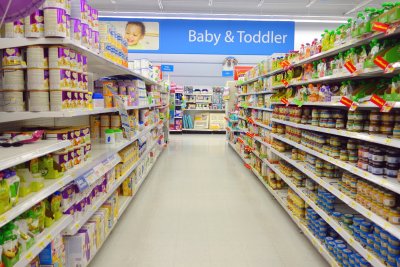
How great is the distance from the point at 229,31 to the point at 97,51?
663 cm

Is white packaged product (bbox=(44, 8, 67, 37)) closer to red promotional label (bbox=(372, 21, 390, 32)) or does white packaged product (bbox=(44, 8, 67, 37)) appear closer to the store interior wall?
red promotional label (bbox=(372, 21, 390, 32))

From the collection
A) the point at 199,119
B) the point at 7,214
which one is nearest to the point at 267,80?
the point at 7,214

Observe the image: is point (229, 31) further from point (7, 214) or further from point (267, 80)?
point (7, 214)

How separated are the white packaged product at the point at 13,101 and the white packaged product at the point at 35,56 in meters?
0.21

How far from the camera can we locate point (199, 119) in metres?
14.9

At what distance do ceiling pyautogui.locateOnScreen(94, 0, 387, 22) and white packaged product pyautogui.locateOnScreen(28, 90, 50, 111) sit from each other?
28.9 feet

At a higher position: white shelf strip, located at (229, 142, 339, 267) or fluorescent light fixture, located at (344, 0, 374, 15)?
fluorescent light fixture, located at (344, 0, 374, 15)

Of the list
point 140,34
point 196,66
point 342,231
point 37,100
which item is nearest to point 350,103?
point 342,231

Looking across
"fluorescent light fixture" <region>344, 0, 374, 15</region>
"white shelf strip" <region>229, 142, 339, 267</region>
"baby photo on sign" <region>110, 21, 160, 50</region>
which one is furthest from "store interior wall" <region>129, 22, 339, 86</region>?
"white shelf strip" <region>229, 142, 339, 267</region>

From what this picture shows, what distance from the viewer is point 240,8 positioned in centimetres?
1111

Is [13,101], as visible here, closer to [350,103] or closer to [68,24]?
[68,24]

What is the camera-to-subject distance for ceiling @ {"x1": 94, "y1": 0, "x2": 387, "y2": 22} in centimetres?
1046

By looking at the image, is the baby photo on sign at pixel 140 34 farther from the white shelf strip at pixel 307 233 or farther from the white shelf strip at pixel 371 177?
the white shelf strip at pixel 371 177

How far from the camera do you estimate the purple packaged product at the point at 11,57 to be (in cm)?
222
